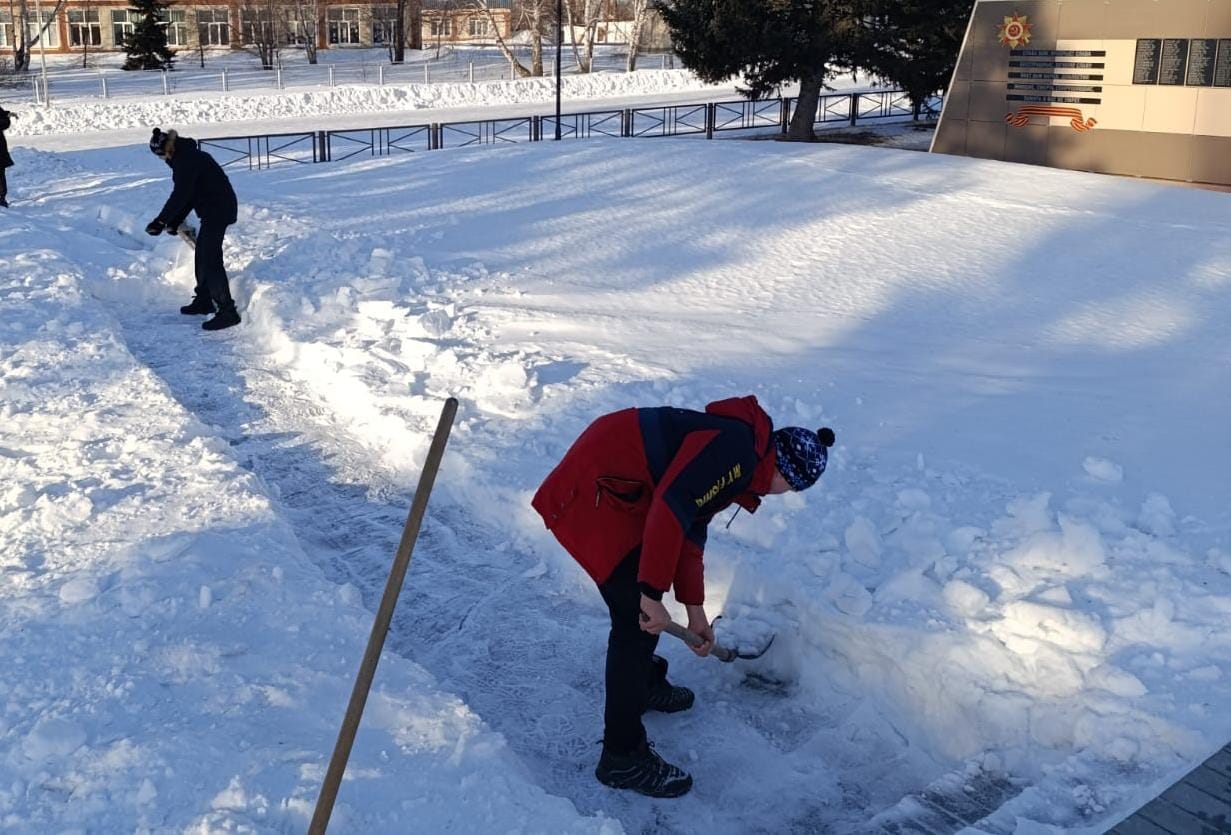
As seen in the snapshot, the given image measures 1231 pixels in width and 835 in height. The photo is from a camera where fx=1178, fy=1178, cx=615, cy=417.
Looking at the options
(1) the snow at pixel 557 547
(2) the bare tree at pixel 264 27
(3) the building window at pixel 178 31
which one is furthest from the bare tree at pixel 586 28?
(1) the snow at pixel 557 547

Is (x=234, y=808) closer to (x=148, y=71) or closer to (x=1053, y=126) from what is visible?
(x=1053, y=126)

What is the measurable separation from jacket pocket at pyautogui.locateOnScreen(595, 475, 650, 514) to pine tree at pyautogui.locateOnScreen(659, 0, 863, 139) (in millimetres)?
20305

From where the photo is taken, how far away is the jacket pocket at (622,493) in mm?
3539

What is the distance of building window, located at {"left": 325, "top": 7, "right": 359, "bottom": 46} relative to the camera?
59.0 m

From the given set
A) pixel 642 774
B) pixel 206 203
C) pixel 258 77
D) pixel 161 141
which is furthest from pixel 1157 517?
pixel 258 77

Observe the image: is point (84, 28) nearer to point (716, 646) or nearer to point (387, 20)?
point (387, 20)

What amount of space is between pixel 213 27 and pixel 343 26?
6639mm

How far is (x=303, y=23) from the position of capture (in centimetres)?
5106

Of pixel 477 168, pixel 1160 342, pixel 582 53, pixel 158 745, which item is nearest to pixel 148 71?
pixel 582 53

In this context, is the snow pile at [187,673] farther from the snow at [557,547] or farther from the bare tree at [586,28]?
the bare tree at [586,28]

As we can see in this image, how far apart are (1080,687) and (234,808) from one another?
2924 millimetres

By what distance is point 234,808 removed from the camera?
3.41 m

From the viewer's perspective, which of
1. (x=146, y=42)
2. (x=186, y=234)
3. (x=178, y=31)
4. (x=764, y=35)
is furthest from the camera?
(x=178, y=31)

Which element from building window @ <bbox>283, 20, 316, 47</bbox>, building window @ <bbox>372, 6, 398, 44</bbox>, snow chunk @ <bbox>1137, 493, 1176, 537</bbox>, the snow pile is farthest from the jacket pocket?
building window @ <bbox>372, 6, 398, 44</bbox>
